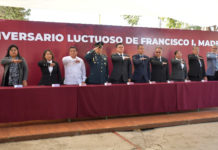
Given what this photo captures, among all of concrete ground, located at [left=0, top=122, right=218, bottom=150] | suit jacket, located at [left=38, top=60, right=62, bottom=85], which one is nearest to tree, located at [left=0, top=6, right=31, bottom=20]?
suit jacket, located at [left=38, top=60, right=62, bottom=85]

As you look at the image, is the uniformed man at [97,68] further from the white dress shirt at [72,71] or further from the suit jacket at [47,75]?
the suit jacket at [47,75]

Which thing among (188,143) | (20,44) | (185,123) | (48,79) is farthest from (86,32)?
(188,143)

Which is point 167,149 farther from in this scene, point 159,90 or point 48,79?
point 48,79

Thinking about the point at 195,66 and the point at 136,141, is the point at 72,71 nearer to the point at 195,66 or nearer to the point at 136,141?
the point at 136,141

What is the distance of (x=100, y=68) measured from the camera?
4.50 meters

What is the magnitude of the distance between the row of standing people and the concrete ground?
1.32m

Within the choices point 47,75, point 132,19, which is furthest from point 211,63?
point 132,19

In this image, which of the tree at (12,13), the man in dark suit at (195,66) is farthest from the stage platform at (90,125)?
the tree at (12,13)

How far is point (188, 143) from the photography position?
9.70 ft

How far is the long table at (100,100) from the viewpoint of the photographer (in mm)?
3365

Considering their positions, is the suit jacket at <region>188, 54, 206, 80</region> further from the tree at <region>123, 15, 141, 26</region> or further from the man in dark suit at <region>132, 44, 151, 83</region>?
the tree at <region>123, 15, 141, 26</region>

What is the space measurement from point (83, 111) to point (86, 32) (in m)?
2.29

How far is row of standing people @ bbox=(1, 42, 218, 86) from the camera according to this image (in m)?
4.03

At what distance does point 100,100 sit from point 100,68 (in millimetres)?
884
